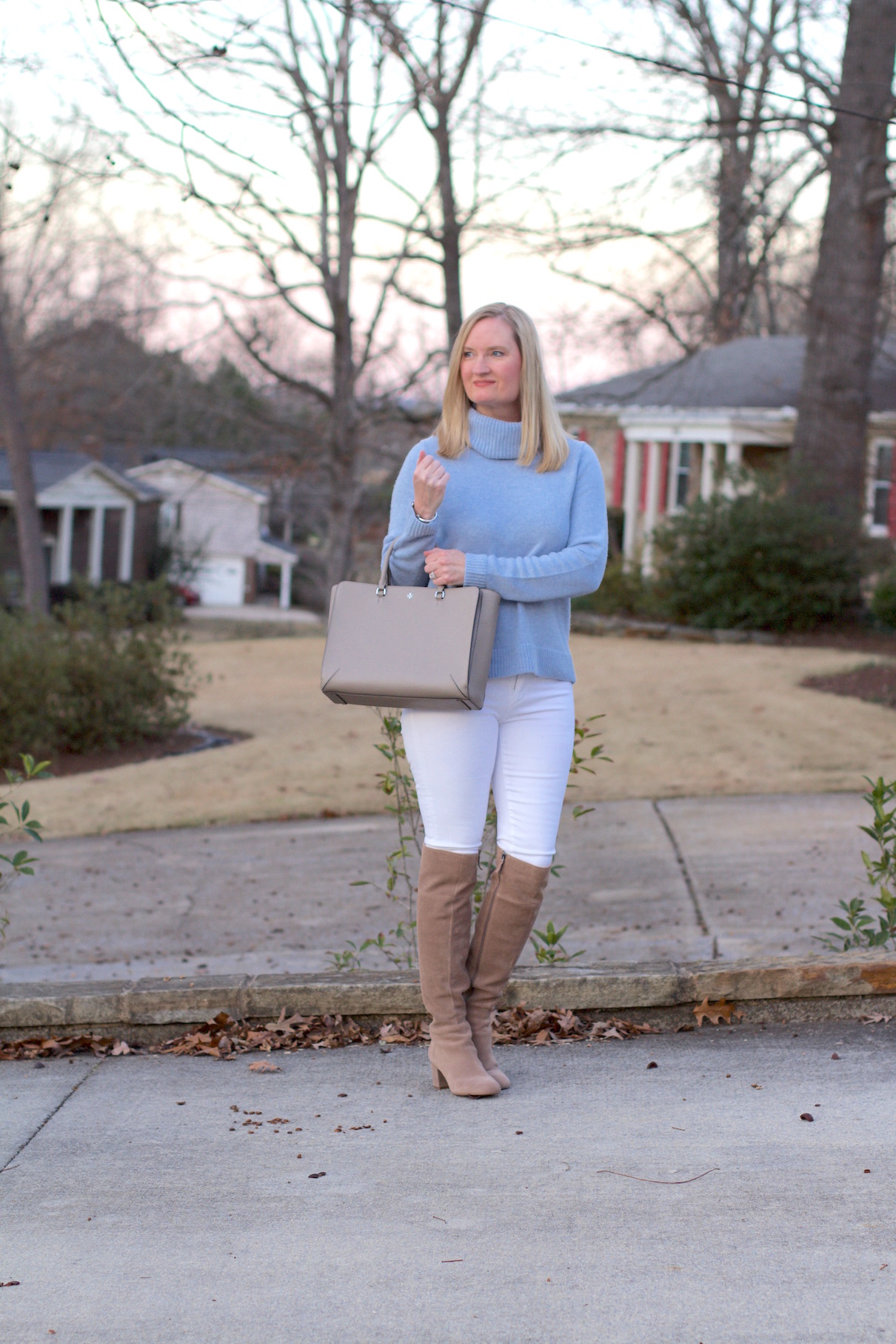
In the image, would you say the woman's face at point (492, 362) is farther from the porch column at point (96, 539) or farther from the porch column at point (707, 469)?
the porch column at point (96, 539)

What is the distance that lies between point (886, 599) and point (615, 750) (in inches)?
317

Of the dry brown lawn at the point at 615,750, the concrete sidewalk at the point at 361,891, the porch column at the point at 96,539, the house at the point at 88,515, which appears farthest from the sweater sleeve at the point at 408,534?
the porch column at the point at 96,539

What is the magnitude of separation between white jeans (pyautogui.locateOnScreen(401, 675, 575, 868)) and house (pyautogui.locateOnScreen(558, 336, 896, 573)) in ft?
61.3

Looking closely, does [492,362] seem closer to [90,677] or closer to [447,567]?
[447,567]

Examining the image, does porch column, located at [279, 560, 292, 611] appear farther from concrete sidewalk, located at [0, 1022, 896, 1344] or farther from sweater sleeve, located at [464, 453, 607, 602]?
sweater sleeve, located at [464, 453, 607, 602]

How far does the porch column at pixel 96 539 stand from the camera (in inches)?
1591

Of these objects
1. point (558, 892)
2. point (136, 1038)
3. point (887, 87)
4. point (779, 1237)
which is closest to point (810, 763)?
point (558, 892)

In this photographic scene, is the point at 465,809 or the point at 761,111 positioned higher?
the point at 761,111

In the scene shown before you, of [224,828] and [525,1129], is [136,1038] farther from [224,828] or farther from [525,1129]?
[224,828]

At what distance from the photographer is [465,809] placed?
130 inches

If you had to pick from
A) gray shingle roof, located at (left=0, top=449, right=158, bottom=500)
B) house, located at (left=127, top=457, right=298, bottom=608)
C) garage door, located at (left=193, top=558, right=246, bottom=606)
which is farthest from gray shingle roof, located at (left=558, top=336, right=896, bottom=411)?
garage door, located at (left=193, top=558, right=246, bottom=606)

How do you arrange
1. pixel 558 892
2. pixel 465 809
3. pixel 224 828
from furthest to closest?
pixel 224 828 < pixel 558 892 < pixel 465 809

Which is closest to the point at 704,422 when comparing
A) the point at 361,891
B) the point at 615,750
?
the point at 615,750

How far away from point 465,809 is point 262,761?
778cm
